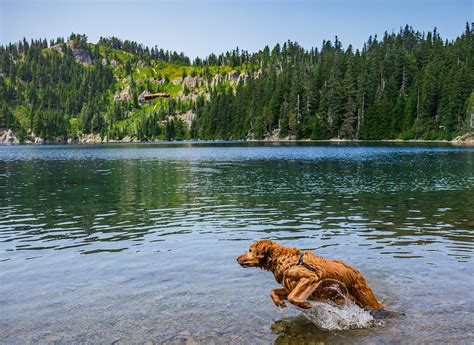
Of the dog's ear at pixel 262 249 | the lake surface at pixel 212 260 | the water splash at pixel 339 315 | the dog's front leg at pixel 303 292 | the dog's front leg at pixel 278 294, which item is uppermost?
the dog's ear at pixel 262 249

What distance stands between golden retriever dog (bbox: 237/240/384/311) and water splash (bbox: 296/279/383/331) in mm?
34

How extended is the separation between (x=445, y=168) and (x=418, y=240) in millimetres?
41204

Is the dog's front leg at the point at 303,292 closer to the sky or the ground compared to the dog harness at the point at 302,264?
closer to the ground

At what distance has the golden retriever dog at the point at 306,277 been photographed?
30.2ft

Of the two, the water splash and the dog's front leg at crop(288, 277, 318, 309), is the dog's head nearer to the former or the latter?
the dog's front leg at crop(288, 277, 318, 309)

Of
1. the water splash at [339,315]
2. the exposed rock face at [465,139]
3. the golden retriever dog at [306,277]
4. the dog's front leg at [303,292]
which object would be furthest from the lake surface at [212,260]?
the exposed rock face at [465,139]

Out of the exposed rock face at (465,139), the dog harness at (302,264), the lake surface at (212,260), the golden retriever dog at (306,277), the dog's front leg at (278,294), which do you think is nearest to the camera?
the golden retriever dog at (306,277)

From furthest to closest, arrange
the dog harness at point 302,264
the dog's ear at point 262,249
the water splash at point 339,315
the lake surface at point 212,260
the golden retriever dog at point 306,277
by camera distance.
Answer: the lake surface at point 212,260 < the dog's ear at point 262,249 < the water splash at point 339,315 < the dog harness at point 302,264 < the golden retriever dog at point 306,277

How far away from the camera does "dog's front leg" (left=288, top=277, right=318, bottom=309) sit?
893 cm

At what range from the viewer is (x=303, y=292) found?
908 centimetres

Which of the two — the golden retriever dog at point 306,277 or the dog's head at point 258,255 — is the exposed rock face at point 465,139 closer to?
the golden retriever dog at point 306,277

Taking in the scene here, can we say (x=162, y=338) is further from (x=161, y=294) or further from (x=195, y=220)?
(x=195, y=220)

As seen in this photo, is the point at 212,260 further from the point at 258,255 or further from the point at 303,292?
the point at 303,292

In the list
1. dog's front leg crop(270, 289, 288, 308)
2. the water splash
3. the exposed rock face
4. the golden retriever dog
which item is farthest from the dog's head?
the exposed rock face
